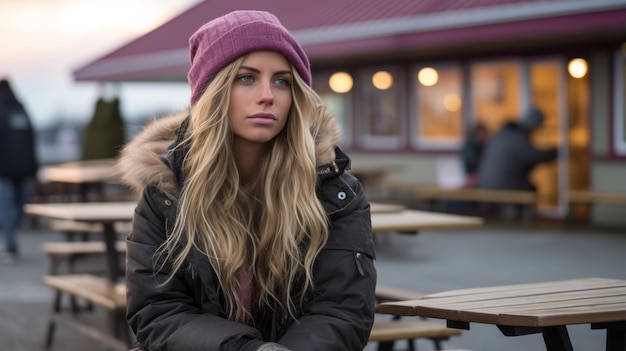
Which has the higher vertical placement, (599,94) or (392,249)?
(599,94)

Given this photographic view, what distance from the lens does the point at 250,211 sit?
3.60 m

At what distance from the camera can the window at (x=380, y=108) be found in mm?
20438

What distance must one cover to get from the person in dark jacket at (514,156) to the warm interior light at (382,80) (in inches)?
169

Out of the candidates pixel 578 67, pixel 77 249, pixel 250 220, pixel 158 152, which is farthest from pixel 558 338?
pixel 578 67

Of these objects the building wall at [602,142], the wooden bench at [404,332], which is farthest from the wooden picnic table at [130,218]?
the building wall at [602,142]

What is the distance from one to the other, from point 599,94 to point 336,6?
5.12 meters

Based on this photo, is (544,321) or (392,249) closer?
(544,321)

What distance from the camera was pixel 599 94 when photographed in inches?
643

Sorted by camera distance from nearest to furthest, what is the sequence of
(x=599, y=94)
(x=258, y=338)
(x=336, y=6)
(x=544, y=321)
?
(x=544, y=321) < (x=258, y=338) < (x=599, y=94) < (x=336, y=6)

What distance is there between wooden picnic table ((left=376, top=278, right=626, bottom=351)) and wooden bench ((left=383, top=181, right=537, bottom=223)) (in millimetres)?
11775

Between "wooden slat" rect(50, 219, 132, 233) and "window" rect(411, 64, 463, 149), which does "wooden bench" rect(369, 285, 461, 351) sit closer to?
"wooden slat" rect(50, 219, 132, 233)

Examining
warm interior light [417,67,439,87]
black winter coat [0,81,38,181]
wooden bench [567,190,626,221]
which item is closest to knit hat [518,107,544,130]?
wooden bench [567,190,626,221]

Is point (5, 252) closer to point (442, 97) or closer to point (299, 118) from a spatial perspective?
point (442, 97)

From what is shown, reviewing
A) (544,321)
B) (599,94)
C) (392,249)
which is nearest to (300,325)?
(544,321)
